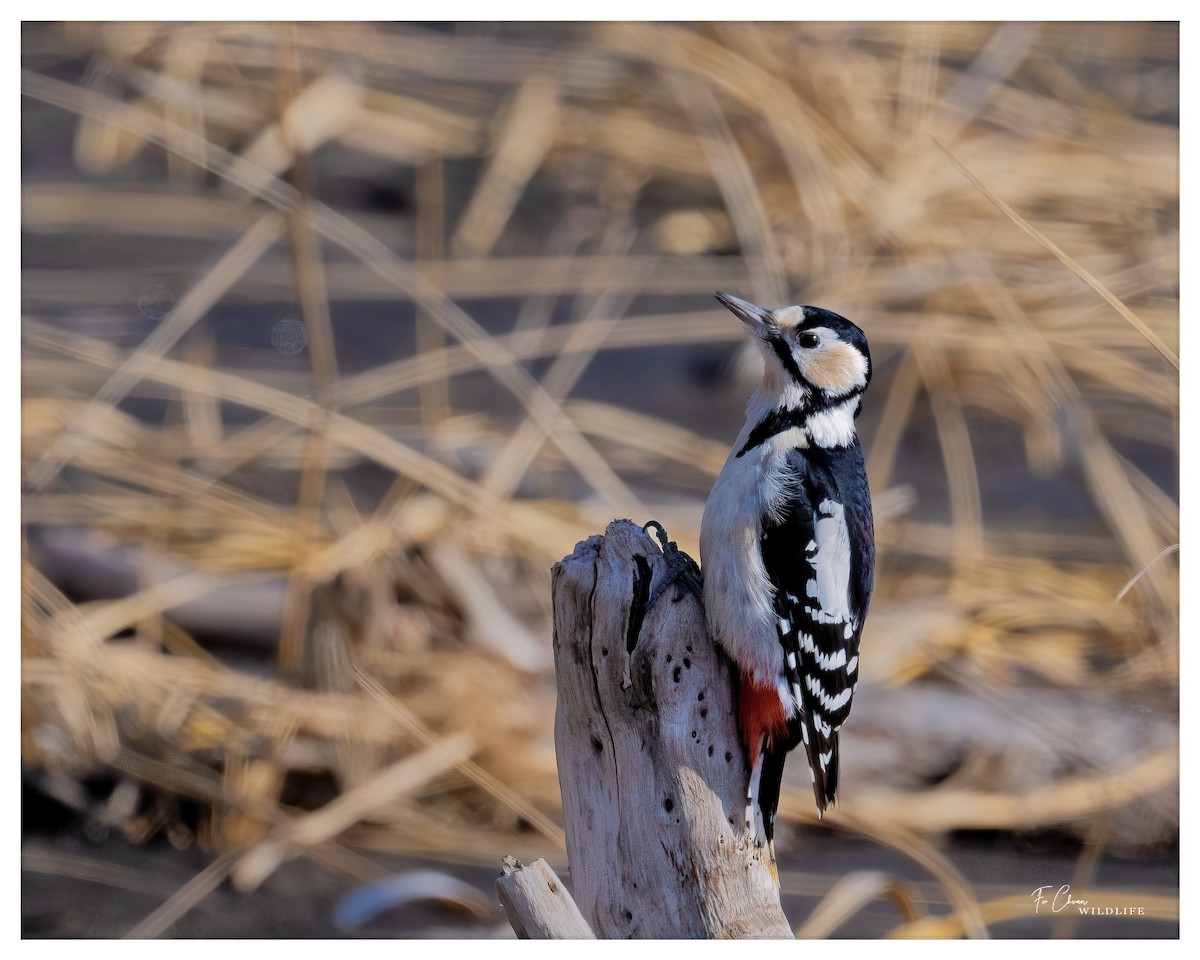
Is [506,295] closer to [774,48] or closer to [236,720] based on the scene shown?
[774,48]

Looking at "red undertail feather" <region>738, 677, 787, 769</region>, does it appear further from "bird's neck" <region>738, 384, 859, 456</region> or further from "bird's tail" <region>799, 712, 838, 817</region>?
"bird's neck" <region>738, 384, 859, 456</region>

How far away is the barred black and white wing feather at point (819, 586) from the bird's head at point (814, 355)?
96 mm

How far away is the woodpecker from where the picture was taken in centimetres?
153

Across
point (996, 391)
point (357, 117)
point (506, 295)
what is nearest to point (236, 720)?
point (506, 295)

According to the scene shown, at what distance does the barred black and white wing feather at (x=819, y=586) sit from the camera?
5.17 feet

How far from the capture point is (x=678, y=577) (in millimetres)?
A: 1550

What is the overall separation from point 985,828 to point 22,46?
2.48 metres

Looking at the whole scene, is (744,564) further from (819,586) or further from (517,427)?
(517,427)

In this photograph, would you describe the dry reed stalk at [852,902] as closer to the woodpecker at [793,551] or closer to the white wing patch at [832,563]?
the woodpecker at [793,551]

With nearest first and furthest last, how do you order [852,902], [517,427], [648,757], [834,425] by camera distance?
[648,757]
[834,425]
[852,902]
[517,427]

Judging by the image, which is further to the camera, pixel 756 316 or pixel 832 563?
pixel 756 316

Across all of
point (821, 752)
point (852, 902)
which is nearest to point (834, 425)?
point (821, 752)

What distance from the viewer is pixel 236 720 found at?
8.32 feet

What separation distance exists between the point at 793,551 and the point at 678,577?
163 mm
